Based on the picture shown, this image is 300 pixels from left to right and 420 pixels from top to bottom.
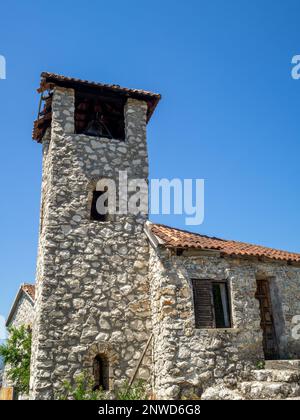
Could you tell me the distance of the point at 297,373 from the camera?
357 inches

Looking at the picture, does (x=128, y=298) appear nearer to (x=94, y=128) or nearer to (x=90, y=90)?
(x=94, y=128)

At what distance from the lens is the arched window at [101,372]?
9.95 metres

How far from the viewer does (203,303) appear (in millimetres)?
10336

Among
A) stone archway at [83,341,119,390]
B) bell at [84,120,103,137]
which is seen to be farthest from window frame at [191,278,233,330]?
bell at [84,120,103,137]

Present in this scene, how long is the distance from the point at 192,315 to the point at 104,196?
4244 mm

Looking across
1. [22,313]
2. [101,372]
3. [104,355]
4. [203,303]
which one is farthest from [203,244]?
[22,313]

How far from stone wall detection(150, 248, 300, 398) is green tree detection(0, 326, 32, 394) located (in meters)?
5.10

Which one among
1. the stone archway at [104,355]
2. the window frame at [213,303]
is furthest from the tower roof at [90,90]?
the stone archway at [104,355]

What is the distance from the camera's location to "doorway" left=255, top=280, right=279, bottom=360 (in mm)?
11430

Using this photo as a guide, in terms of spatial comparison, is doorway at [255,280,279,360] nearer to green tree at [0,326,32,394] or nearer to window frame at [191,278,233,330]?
window frame at [191,278,233,330]

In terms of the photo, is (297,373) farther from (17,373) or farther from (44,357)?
(17,373)

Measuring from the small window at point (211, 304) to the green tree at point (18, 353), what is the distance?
588 cm

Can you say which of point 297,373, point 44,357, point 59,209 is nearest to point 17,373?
point 44,357
